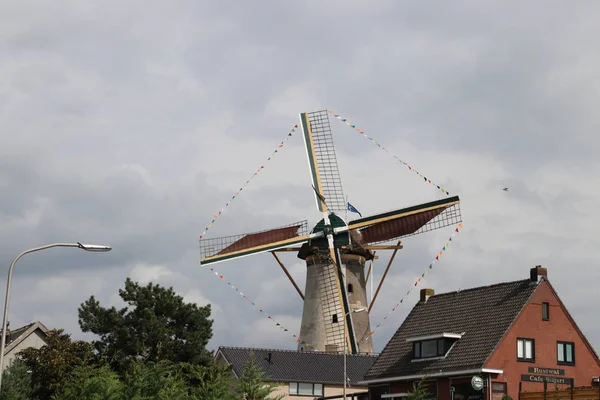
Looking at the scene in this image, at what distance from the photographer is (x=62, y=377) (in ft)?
264

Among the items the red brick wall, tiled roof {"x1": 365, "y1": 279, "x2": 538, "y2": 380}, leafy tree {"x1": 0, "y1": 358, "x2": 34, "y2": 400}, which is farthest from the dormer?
leafy tree {"x1": 0, "y1": 358, "x2": 34, "y2": 400}

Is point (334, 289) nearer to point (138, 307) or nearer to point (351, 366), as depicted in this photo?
point (351, 366)

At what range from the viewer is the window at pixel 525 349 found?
221 ft

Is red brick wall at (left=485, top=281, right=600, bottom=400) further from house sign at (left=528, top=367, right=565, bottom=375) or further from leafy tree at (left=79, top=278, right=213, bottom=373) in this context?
leafy tree at (left=79, top=278, right=213, bottom=373)

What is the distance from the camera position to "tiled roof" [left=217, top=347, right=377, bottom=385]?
91.4 meters

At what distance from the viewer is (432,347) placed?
71.9m

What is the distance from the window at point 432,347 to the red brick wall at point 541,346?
5.06m

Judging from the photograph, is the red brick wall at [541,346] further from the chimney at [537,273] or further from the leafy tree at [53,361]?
the leafy tree at [53,361]

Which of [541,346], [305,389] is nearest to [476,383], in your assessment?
[541,346]

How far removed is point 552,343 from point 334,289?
2588 cm

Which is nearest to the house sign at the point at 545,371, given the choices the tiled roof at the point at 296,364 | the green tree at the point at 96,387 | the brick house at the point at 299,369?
the brick house at the point at 299,369

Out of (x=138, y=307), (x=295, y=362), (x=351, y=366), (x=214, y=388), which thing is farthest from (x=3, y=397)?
(x=351, y=366)

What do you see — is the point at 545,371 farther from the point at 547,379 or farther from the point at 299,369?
the point at 299,369

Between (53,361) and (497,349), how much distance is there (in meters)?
35.1
